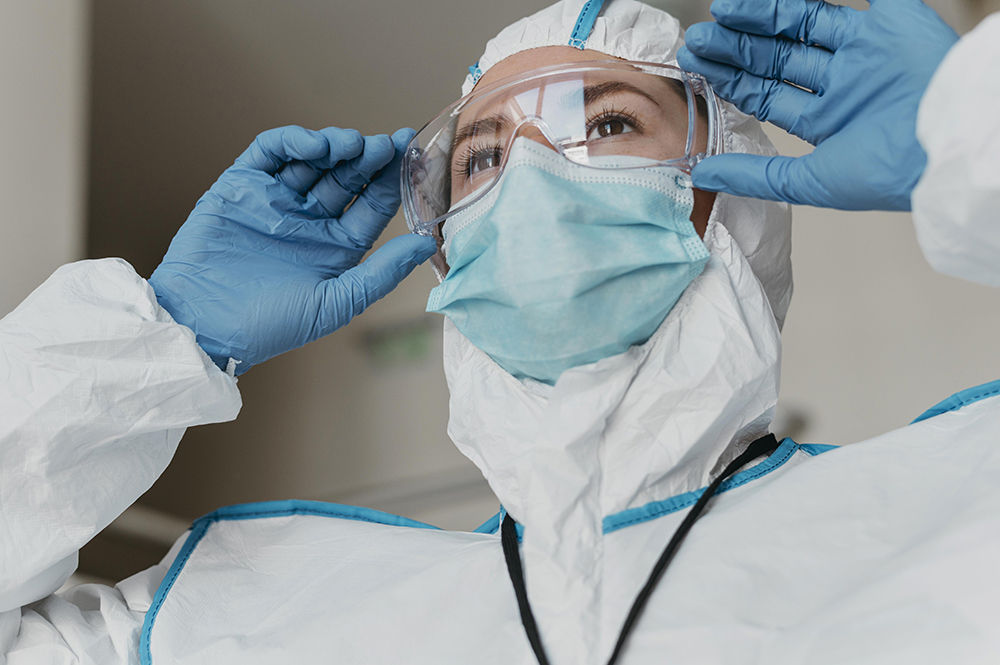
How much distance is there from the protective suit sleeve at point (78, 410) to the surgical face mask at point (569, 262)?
38 cm

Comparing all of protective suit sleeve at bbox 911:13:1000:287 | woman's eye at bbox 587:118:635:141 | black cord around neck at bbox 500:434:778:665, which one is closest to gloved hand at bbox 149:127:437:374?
woman's eye at bbox 587:118:635:141

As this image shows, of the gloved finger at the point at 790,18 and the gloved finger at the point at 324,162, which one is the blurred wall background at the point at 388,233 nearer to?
the gloved finger at the point at 324,162

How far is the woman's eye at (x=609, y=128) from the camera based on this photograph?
98 cm

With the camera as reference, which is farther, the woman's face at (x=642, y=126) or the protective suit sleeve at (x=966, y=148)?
the woman's face at (x=642, y=126)

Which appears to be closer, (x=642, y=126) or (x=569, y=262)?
(x=569, y=262)

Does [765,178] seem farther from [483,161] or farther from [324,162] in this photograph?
[324,162]

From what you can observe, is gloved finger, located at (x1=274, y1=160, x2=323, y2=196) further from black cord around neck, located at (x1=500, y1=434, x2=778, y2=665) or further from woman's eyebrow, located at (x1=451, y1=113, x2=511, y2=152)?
black cord around neck, located at (x1=500, y1=434, x2=778, y2=665)

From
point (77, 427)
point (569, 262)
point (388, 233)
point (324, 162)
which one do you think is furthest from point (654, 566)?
point (388, 233)

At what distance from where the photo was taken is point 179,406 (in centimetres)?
94

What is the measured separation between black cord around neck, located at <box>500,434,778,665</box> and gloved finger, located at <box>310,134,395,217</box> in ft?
2.03

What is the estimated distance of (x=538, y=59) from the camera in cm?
110

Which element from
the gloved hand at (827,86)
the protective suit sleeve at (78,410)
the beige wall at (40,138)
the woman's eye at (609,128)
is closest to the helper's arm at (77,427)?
the protective suit sleeve at (78,410)

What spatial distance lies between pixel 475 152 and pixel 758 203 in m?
0.44

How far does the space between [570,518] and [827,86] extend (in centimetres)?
60
